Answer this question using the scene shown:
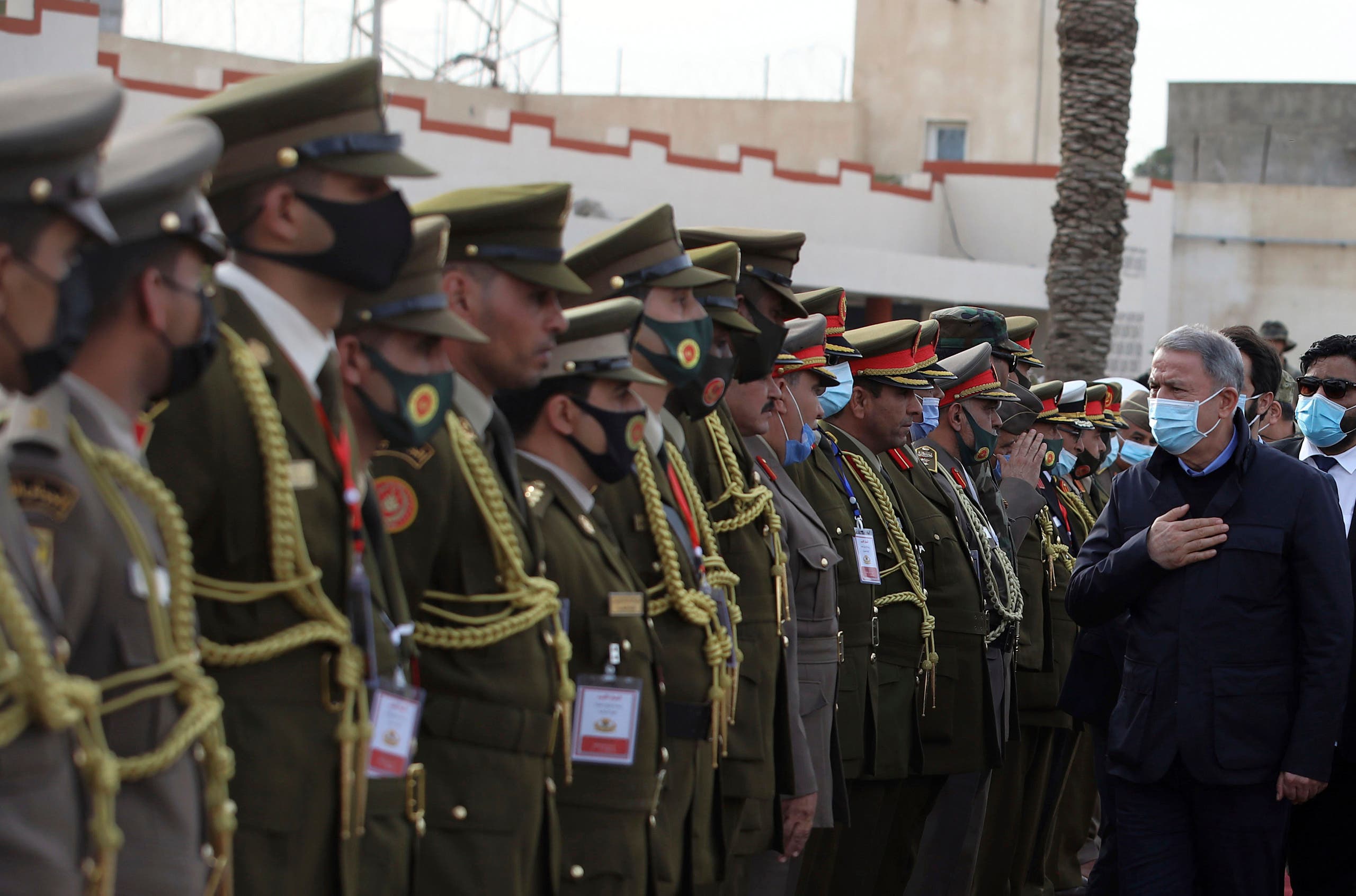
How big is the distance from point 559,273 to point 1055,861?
6.33 meters

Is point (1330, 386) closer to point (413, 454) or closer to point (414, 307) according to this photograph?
point (413, 454)

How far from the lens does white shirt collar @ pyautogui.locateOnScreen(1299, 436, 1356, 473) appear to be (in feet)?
23.7

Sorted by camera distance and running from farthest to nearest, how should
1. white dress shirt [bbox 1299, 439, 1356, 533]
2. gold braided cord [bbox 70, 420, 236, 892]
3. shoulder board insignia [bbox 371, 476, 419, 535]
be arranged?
white dress shirt [bbox 1299, 439, 1356, 533]
shoulder board insignia [bbox 371, 476, 419, 535]
gold braided cord [bbox 70, 420, 236, 892]

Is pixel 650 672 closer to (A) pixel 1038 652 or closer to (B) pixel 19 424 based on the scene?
(B) pixel 19 424

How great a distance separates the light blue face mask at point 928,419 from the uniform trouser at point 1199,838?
2.11 meters

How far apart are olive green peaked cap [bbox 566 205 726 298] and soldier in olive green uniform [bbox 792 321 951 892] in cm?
177

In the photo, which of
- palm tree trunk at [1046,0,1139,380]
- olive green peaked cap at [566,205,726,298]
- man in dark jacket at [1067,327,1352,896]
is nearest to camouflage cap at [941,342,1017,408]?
man in dark jacket at [1067,327,1352,896]

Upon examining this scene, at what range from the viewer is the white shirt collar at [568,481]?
4.41m

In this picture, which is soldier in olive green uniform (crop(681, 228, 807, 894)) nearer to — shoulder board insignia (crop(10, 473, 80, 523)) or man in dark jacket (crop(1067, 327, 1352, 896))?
man in dark jacket (crop(1067, 327, 1352, 896))

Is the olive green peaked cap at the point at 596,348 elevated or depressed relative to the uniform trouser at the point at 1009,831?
elevated

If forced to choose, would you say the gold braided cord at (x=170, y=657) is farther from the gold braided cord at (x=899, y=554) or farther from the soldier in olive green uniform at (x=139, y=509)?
the gold braided cord at (x=899, y=554)

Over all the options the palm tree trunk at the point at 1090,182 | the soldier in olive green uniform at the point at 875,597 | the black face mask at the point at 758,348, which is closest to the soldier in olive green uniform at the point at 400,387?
the black face mask at the point at 758,348

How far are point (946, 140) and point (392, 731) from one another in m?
31.3

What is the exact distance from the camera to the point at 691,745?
480cm
